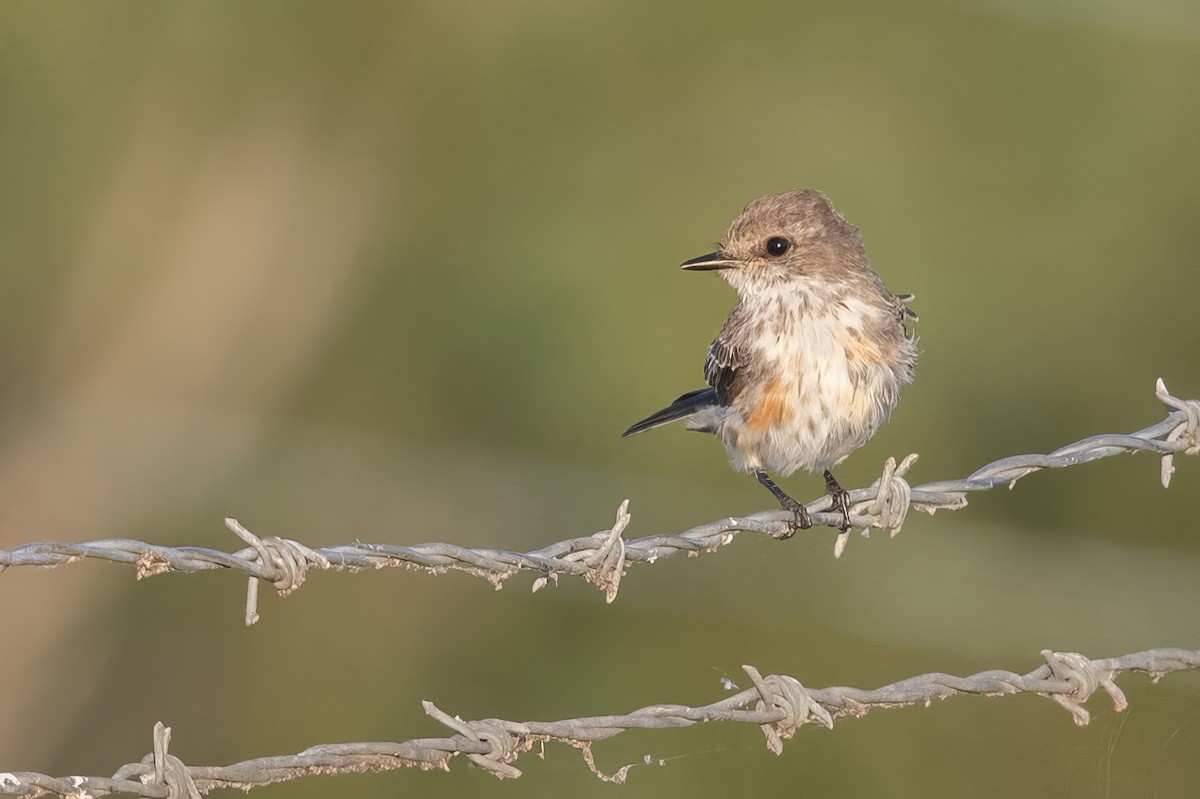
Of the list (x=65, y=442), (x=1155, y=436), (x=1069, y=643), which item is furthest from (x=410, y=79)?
(x=1155, y=436)

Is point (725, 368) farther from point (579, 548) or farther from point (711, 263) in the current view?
point (579, 548)

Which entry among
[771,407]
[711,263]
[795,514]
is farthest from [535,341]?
[795,514]

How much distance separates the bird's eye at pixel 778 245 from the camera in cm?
568

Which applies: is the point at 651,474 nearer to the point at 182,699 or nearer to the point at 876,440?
the point at 876,440

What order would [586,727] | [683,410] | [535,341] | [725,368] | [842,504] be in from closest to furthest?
[586,727] < [842,504] < [725,368] < [683,410] < [535,341]

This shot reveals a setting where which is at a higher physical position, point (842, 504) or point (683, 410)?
point (683, 410)

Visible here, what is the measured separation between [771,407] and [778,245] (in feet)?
2.37

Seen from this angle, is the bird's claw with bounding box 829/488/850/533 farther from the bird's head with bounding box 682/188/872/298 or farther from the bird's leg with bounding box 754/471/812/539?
the bird's head with bounding box 682/188/872/298

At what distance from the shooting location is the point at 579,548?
3.76 m

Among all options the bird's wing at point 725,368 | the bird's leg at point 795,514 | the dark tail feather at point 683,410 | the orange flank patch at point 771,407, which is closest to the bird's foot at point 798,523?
the bird's leg at point 795,514

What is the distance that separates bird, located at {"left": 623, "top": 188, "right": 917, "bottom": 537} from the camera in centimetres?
529

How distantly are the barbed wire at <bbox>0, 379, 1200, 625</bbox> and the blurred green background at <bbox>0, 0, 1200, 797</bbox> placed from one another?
2.45 m

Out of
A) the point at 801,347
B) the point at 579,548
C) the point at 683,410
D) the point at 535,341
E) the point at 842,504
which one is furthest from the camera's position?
the point at 535,341

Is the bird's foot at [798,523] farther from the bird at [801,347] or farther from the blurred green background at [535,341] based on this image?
the blurred green background at [535,341]
